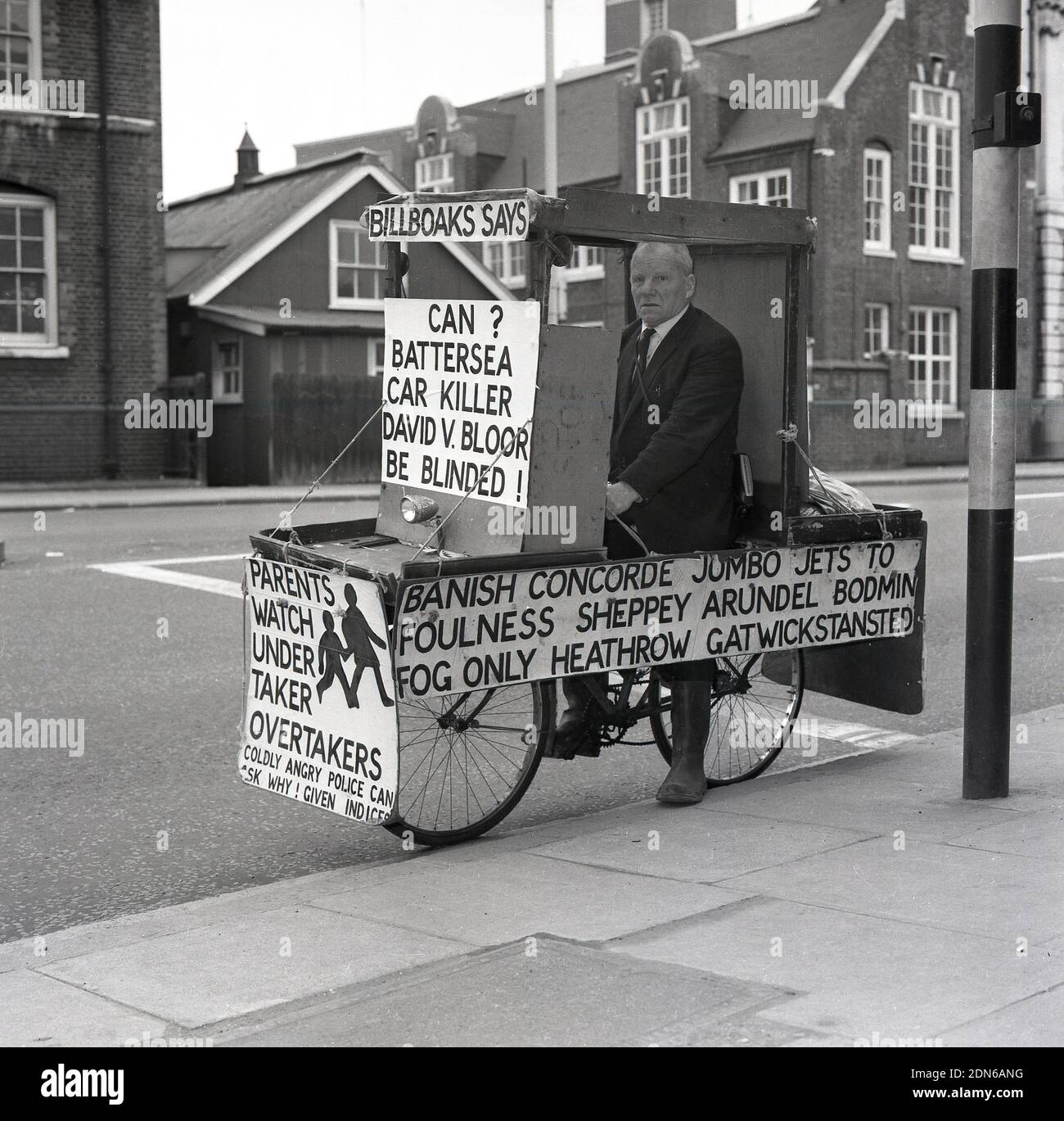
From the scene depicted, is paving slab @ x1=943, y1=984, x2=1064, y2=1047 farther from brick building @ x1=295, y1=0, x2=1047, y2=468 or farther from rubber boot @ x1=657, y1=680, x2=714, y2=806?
brick building @ x1=295, y1=0, x2=1047, y2=468

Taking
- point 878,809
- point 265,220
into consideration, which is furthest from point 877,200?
point 878,809

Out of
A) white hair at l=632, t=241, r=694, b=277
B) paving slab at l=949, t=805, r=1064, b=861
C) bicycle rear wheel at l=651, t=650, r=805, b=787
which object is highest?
white hair at l=632, t=241, r=694, b=277

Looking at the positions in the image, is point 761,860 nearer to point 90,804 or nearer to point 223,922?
point 223,922

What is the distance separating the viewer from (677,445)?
5.88 metres

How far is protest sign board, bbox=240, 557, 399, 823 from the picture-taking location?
526 centimetres

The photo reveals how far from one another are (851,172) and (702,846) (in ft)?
102

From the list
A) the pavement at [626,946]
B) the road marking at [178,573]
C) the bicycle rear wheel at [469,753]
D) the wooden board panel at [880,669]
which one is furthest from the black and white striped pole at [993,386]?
the road marking at [178,573]

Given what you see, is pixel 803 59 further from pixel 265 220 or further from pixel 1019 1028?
pixel 1019 1028

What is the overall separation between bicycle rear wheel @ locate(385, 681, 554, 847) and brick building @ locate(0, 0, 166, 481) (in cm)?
2181

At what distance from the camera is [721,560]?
6047 millimetres

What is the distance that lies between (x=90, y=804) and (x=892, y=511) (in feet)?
11.9

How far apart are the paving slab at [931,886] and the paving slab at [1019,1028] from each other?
0.53 metres

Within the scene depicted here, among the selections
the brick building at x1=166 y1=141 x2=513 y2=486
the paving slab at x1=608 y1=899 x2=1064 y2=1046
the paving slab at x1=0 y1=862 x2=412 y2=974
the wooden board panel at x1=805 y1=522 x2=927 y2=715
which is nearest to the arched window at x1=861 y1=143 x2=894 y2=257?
the brick building at x1=166 y1=141 x2=513 y2=486
